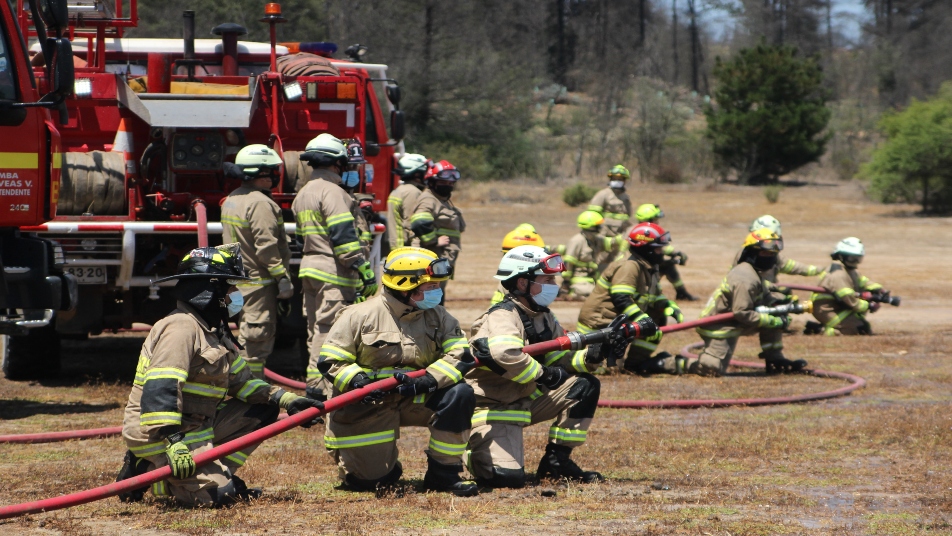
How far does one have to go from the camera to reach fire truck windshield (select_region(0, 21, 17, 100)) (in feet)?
22.3

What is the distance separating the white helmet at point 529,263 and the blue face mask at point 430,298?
0.53 meters

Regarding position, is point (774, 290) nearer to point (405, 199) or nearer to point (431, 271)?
point (405, 199)

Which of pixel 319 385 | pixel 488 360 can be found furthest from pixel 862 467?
pixel 319 385

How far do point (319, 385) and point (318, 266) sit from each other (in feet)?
5.04

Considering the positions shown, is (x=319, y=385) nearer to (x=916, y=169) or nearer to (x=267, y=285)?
(x=267, y=285)

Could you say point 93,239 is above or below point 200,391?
above

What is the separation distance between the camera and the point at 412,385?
5422 millimetres

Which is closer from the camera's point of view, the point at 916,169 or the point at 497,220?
the point at 497,220

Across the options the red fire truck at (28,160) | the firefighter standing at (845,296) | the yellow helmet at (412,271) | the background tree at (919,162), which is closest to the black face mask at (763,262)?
the firefighter standing at (845,296)

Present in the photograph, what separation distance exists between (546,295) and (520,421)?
674mm

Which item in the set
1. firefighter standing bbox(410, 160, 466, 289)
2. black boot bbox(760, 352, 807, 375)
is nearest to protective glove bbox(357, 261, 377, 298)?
firefighter standing bbox(410, 160, 466, 289)

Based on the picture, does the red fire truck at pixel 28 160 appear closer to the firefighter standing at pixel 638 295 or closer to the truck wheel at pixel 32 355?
the truck wheel at pixel 32 355

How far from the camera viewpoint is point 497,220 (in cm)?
2625

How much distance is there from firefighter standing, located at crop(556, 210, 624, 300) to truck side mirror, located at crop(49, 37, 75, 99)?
27.4 feet
